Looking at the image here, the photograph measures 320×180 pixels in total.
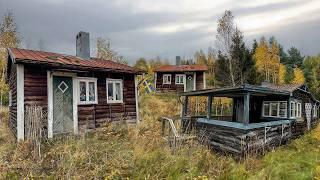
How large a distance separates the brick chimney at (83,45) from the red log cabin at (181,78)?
18.6 metres

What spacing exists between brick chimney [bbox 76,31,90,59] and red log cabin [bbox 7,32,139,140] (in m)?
0.06

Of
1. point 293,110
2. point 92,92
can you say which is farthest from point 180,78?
point 92,92

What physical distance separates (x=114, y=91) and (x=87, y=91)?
168cm

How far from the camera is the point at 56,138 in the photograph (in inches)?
488

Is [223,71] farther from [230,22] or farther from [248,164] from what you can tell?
[248,164]

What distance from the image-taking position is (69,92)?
45.1ft

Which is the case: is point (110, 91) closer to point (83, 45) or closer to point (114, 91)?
point (114, 91)

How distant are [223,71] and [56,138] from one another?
855 inches

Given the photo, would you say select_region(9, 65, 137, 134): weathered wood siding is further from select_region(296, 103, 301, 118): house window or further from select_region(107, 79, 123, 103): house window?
select_region(296, 103, 301, 118): house window

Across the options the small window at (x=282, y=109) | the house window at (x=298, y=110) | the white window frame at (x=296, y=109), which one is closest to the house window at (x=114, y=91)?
the small window at (x=282, y=109)

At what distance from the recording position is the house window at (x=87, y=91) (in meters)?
14.1

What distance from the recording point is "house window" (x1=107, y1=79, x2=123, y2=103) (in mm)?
15328

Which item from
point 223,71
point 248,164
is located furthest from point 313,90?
point 248,164

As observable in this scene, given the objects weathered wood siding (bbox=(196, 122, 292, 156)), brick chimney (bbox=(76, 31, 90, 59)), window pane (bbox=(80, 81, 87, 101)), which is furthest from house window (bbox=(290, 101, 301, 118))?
brick chimney (bbox=(76, 31, 90, 59))
